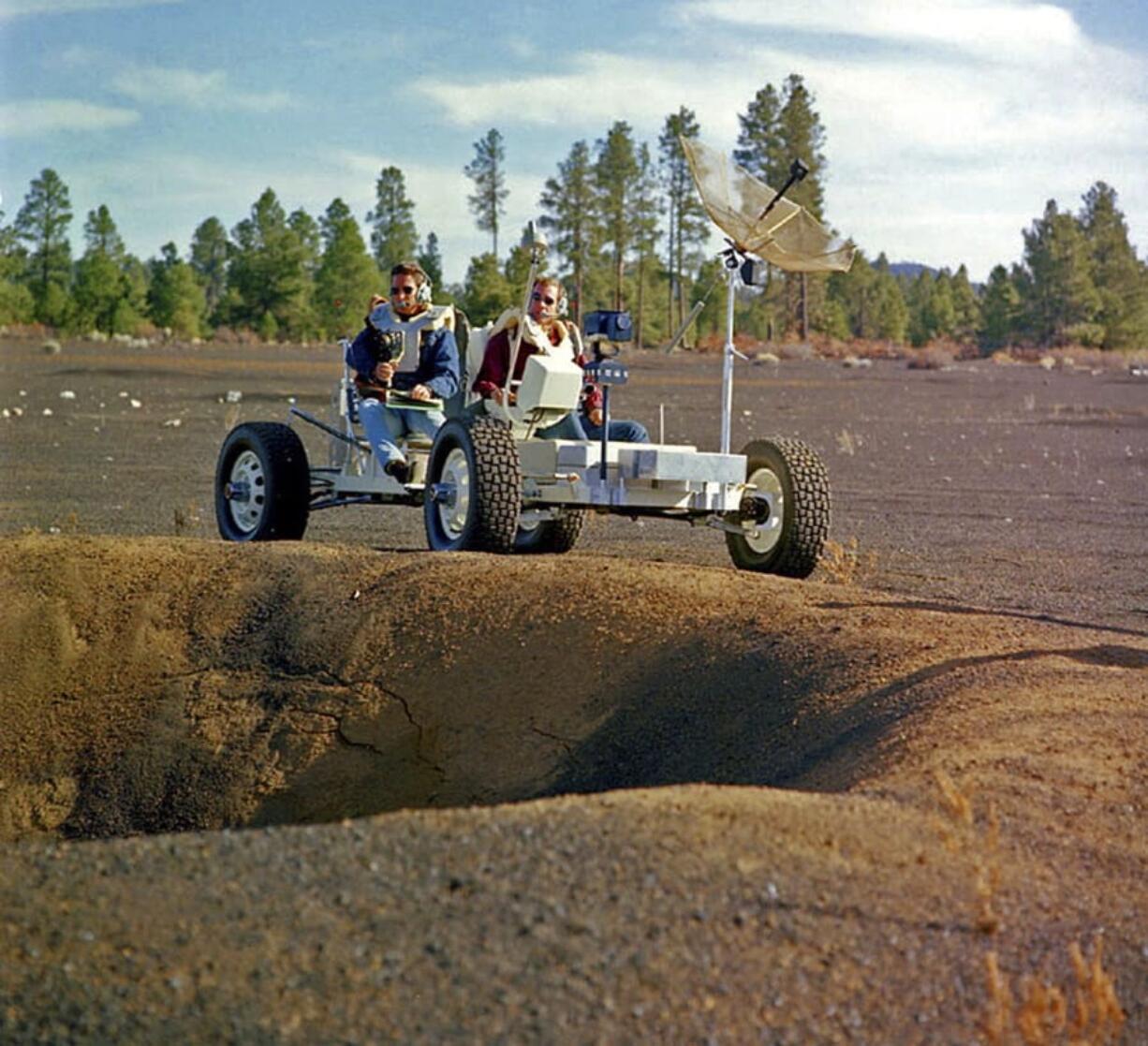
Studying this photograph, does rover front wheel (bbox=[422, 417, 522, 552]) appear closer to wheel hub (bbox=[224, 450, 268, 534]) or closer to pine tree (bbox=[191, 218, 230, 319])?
wheel hub (bbox=[224, 450, 268, 534])

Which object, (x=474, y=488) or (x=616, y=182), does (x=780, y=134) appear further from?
(x=474, y=488)

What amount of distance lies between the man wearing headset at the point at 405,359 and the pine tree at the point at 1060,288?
9517cm

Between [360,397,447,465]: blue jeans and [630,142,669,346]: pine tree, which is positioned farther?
[630,142,669,346]: pine tree

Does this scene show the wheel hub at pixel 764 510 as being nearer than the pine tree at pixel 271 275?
Yes

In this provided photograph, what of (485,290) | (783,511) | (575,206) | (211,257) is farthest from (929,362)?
(211,257)

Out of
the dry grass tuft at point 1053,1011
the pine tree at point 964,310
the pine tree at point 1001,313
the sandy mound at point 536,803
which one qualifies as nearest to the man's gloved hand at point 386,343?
the sandy mound at point 536,803

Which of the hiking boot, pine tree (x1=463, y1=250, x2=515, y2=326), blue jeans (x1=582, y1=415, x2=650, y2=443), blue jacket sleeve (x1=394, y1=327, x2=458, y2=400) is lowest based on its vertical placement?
the hiking boot

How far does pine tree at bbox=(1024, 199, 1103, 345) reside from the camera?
343 ft

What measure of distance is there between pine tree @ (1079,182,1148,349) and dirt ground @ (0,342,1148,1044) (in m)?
89.6

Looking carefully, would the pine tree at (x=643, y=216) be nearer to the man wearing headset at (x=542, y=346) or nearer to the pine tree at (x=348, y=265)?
the pine tree at (x=348, y=265)

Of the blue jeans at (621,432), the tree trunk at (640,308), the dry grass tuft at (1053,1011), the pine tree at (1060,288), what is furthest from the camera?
the pine tree at (1060,288)

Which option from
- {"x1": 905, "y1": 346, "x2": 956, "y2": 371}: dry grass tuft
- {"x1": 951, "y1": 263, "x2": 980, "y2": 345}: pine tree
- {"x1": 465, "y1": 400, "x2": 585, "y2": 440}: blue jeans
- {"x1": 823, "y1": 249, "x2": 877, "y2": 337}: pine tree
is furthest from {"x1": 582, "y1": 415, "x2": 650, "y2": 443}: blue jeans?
{"x1": 823, "y1": 249, "x2": 877, "y2": 337}: pine tree

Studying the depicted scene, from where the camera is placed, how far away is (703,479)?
39.9ft

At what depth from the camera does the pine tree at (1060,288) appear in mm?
104562
